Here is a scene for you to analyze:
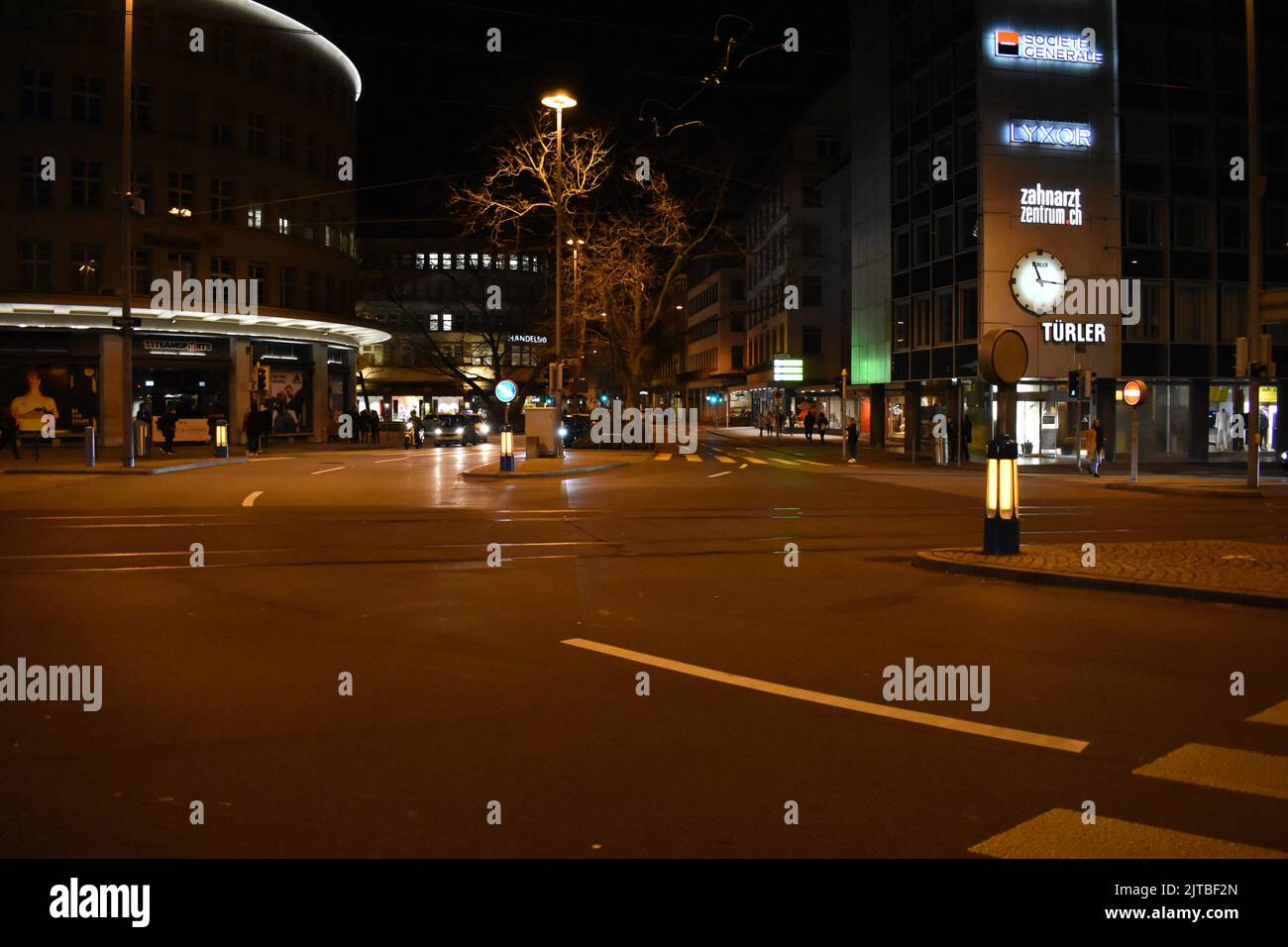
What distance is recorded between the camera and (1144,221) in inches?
1665

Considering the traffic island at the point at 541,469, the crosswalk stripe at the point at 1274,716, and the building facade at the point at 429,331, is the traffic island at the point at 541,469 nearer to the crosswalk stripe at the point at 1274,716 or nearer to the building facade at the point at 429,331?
the crosswalk stripe at the point at 1274,716

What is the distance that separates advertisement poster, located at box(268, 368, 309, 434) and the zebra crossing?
4968 centimetres

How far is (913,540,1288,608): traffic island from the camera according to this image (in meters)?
10.9

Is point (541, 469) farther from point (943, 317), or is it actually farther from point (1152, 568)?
point (943, 317)

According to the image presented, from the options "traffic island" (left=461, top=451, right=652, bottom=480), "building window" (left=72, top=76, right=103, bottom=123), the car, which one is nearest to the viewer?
"traffic island" (left=461, top=451, right=652, bottom=480)

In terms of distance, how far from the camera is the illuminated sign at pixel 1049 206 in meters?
40.8

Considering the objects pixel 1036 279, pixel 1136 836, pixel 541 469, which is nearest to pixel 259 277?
pixel 541 469

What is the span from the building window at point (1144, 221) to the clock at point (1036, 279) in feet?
11.4

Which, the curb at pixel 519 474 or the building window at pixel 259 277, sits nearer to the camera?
the curb at pixel 519 474

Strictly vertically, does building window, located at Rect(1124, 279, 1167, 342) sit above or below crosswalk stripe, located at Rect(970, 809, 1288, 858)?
above

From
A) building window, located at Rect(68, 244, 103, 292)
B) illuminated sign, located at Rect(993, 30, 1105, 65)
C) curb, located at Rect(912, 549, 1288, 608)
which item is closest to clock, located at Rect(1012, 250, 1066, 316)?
illuminated sign, located at Rect(993, 30, 1105, 65)

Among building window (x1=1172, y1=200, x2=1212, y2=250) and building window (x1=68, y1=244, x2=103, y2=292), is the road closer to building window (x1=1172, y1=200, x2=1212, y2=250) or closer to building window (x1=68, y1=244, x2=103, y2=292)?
building window (x1=68, y1=244, x2=103, y2=292)

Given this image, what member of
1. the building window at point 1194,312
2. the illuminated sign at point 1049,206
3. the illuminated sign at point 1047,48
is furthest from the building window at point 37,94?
the building window at point 1194,312
